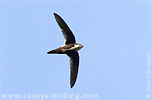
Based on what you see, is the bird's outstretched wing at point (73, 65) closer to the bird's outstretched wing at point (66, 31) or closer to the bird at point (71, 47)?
the bird at point (71, 47)

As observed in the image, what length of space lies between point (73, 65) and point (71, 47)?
2.47 ft

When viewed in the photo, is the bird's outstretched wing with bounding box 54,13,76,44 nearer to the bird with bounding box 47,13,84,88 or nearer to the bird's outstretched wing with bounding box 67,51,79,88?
the bird with bounding box 47,13,84,88

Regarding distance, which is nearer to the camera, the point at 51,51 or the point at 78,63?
the point at 51,51

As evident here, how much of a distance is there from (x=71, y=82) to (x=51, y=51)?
4.46ft

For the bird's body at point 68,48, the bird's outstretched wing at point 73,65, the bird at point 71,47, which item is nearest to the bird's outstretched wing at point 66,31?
the bird at point 71,47

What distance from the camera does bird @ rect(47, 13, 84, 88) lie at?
12.8 meters

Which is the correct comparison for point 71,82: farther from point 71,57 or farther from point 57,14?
point 57,14

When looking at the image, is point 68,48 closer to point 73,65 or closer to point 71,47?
point 71,47

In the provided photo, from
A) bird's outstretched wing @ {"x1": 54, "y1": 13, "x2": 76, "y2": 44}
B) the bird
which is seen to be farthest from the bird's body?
bird's outstretched wing @ {"x1": 54, "y1": 13, "x2": 76, "y2": 44}

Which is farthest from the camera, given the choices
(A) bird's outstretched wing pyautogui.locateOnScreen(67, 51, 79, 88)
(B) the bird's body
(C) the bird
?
(A) bird's outstretched wing pyautogui.locateOnScreen(67, 51, 79, 88)

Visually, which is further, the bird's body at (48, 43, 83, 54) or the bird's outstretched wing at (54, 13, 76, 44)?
the bird's outstretched wing at (54, 13, 76, 44)

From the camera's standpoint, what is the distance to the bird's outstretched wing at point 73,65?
13.1m

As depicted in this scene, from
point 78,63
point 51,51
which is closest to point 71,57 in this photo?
point 78,63

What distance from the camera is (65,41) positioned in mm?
12977
